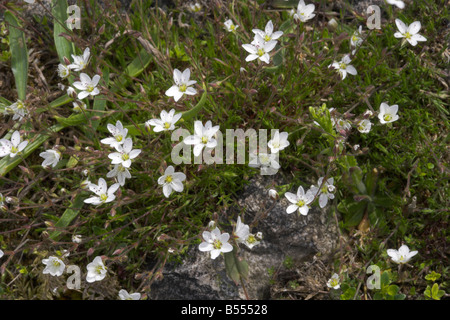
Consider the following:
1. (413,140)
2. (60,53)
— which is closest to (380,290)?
(413,140)

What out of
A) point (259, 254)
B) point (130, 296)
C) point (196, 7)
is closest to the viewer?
point (130, 296)

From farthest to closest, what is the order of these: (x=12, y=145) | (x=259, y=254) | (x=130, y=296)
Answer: (x=259, y=254) < (x=12, y=145) < (x=130, y=296)

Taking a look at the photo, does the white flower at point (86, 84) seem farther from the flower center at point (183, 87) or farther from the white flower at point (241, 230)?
the white flower at point (241, 230)

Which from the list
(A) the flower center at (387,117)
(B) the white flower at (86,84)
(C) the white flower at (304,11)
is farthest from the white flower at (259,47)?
(B) the white flower at (86,84)

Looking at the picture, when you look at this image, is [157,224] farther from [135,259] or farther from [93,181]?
[93,181]

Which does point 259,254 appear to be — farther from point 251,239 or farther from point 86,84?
point 86,84

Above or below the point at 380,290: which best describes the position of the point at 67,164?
above

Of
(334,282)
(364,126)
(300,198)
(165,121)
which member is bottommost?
(334,282)

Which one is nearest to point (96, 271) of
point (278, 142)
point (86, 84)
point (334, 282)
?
point (86, 84)

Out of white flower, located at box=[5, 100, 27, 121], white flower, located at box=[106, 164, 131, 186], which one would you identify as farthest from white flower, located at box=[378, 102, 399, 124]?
white flower, located at box=[5, 100, 27, 121]
